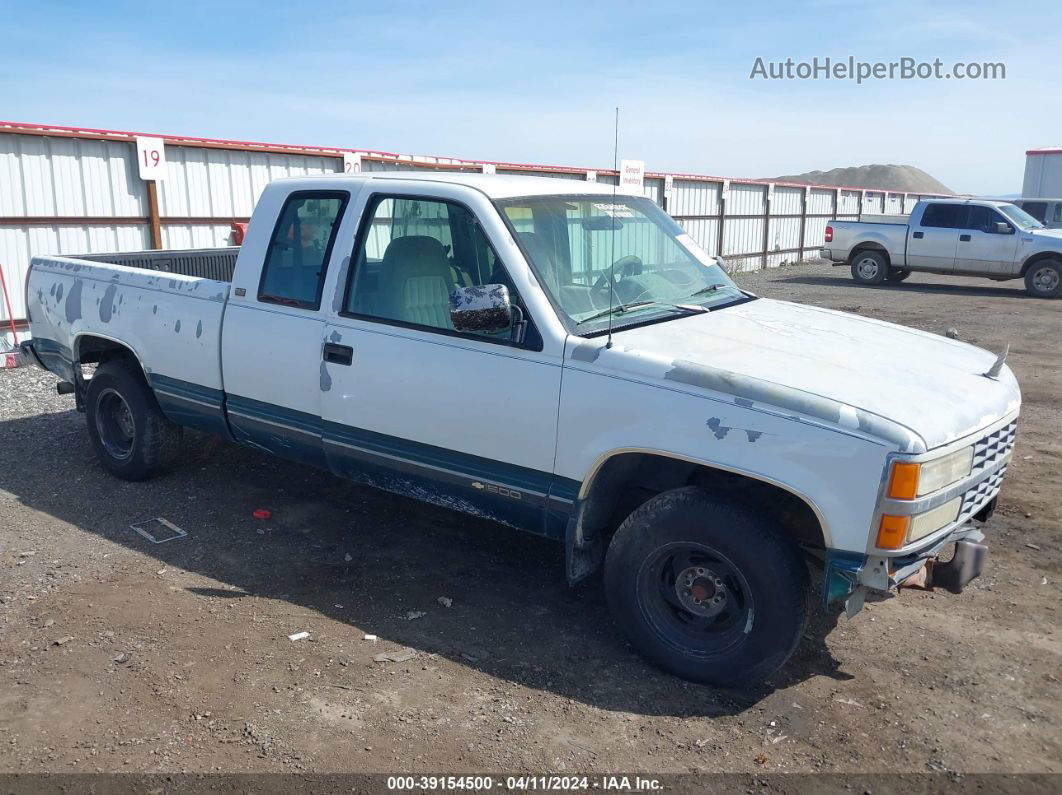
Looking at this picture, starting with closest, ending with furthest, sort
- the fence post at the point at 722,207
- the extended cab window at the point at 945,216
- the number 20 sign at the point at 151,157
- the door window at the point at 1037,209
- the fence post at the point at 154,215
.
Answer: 1. the number 20 sign at the point at 151,157
2. the fence post at the point at 154,215
3. the extended cab window at the point at 945,216
4. the door window at the point at 1037,209
5. the fence post at the point at 722,207

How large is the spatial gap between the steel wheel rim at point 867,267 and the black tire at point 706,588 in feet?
63.4

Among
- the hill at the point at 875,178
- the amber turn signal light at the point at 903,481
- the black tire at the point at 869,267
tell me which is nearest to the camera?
the amber turn signal light at the point at 903,481

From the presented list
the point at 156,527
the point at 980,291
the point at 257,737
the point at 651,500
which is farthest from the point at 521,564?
the point at 980,291

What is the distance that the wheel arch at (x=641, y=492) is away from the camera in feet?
12.1

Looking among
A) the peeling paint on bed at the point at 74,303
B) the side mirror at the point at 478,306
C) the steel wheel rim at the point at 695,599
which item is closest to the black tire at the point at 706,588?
the steel wheel rim at the point at 695,599

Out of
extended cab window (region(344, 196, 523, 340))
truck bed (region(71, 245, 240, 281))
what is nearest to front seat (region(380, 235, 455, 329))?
extended cab window (region(344, 196, 523, 340))

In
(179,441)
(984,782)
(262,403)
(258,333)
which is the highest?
(258,333)

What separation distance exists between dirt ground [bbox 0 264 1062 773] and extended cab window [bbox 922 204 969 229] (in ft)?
50.4

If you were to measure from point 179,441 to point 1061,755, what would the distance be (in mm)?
5159

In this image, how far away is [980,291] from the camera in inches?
795

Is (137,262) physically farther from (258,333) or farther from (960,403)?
(960,403)

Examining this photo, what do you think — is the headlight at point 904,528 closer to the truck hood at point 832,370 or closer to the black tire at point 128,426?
the truck hood at point 832,370

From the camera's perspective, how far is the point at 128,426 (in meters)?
A: 6.04

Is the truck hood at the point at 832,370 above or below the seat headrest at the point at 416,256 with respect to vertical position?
Answer: below
